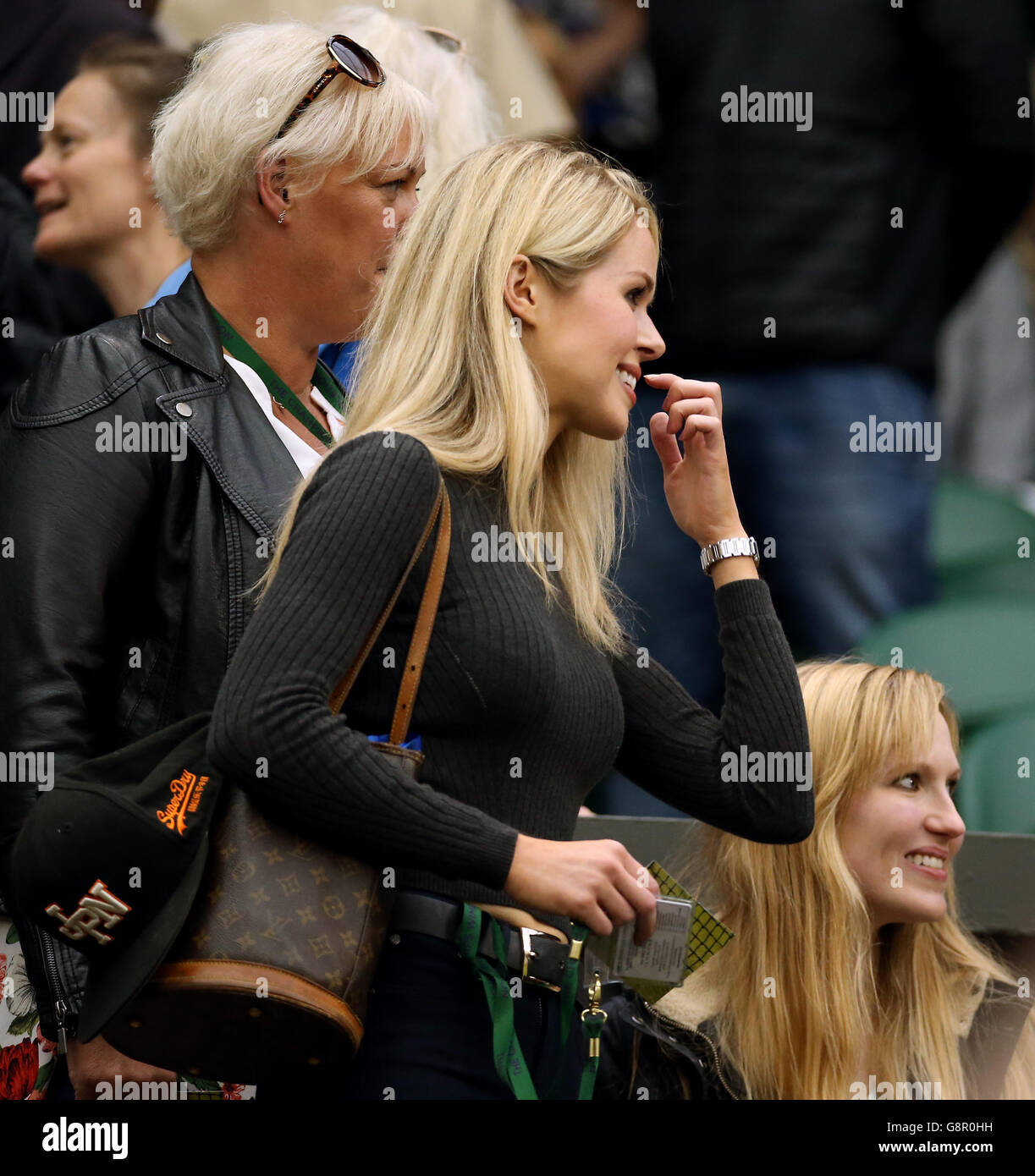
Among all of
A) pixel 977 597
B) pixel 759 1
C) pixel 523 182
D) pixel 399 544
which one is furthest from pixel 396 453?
pixel 977 597

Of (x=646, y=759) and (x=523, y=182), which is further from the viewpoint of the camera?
(x=646, y=759)

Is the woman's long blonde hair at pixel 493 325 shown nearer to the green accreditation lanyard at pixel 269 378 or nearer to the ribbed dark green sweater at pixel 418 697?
the ribbed dark green sweater at pixel 418 697

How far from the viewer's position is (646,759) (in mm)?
2375

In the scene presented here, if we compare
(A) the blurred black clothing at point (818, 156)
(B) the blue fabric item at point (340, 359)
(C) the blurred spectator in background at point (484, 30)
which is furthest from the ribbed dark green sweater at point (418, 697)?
(C) the blurred spectator in background at point (484, 30)

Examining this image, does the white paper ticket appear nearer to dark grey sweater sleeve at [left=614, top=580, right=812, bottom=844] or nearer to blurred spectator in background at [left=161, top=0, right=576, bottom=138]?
dark grey sweater sleeve at [left=614, top=580, right=812, bottom=844]

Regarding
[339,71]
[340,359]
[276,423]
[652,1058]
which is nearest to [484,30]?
[340,359]

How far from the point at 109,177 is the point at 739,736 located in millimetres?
1899

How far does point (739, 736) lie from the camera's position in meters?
2.32

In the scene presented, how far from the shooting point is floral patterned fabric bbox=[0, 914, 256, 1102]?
2.39 metres

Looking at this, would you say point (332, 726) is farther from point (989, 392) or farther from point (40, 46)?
point (989, 392)

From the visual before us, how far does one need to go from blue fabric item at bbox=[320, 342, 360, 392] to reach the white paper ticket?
124 centimetres

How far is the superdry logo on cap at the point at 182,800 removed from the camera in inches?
74.6

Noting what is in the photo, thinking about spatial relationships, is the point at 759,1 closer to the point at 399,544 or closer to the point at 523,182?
the point at 523,182

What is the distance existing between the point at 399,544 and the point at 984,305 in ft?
15.3
